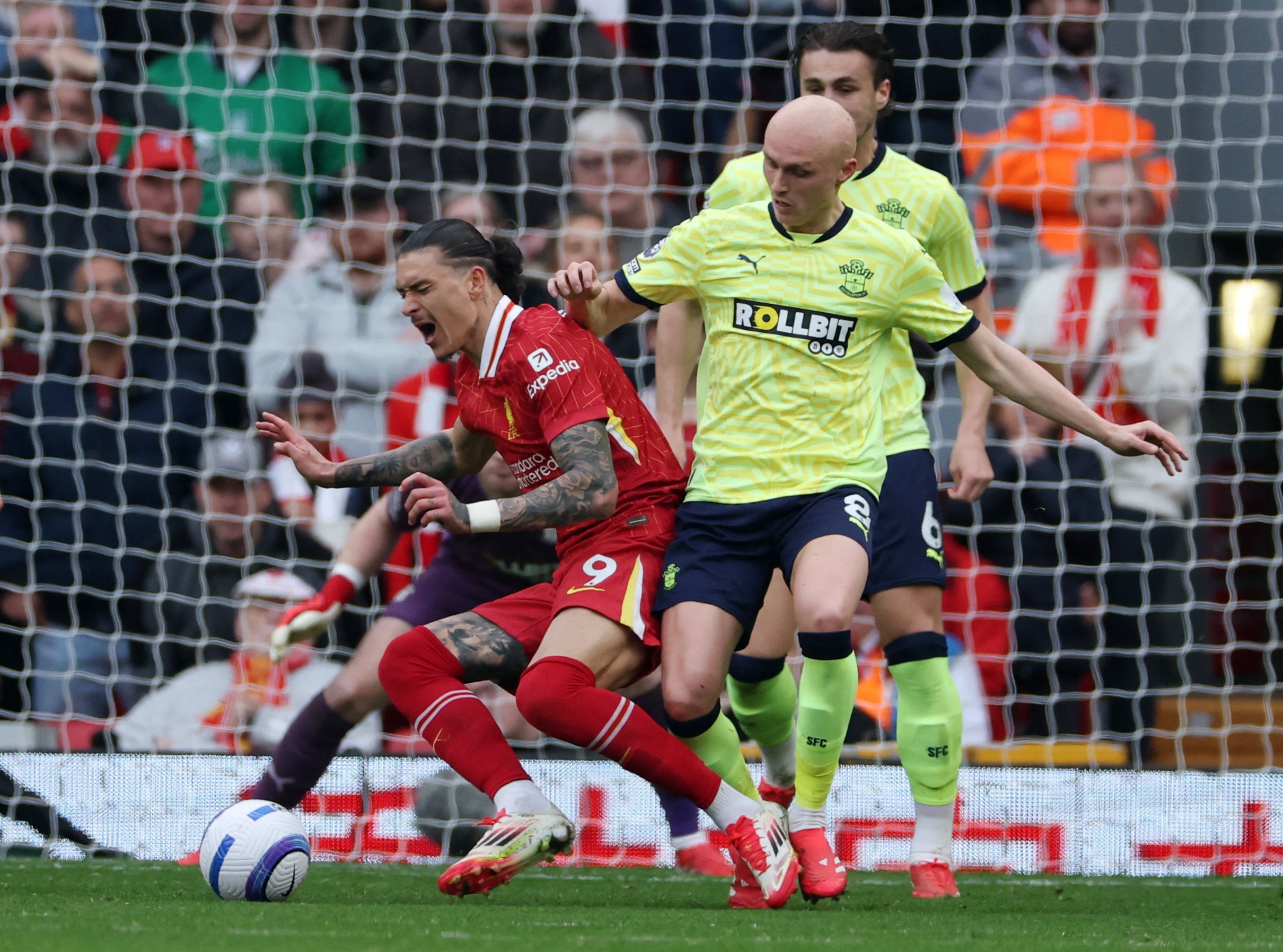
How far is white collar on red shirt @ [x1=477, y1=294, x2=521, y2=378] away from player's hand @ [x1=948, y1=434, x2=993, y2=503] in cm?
127

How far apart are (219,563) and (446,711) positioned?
3010 millimetres

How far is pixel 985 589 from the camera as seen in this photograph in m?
6.51

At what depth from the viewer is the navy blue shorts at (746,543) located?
12.8ft

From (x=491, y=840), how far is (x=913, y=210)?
200 centimetres

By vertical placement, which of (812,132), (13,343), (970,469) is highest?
(812,132)

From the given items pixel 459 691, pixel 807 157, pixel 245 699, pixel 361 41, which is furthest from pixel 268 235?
pixel 807 157

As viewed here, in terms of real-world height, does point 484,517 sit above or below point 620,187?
below

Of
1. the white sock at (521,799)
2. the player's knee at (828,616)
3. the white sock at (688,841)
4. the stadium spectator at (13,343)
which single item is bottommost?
the white sock at (688,841)

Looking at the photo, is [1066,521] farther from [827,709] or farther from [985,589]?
[827,709]

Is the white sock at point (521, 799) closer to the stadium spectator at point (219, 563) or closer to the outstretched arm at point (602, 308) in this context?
the outstretched arm at point (602, 308)

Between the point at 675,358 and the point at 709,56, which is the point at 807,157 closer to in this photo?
the point at 675,358

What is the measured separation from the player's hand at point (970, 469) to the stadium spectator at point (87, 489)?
3.45m

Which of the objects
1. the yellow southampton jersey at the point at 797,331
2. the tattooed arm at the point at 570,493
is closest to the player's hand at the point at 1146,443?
the yellow southampton jersey at the point at 797,331

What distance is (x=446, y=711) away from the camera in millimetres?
3885
